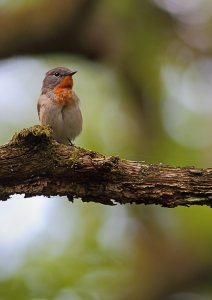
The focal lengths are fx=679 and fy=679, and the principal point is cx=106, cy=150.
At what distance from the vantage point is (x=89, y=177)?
4254 millimetres

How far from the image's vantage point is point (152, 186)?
13.9 feet

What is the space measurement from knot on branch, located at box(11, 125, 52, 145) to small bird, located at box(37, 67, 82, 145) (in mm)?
1855

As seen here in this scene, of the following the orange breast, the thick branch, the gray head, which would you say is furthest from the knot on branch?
the gray head

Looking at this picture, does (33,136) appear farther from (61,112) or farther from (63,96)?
(63,96)

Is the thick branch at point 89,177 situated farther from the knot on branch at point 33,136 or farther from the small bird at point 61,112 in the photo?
the small bird at point 61,112

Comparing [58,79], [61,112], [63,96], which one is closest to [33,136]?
[61,112]

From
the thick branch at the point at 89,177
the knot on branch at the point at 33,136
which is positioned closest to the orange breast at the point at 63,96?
the thick branch at the point at 89,177

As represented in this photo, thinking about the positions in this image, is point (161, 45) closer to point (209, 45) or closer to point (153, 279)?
point (209, 45)

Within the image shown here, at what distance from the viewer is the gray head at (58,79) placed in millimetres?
6473

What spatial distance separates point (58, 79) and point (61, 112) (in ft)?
1.73

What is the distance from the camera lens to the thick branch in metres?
4.21

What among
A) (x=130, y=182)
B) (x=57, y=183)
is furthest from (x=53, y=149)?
(x=130, y=182)

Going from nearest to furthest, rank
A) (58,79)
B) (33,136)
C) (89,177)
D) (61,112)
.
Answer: (33,136) < (89,177) < (61,112) < (58,79)

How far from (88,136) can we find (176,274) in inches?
96.2
